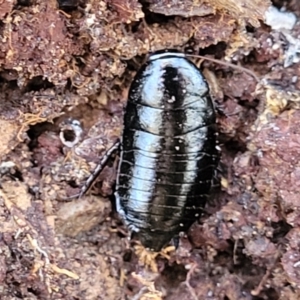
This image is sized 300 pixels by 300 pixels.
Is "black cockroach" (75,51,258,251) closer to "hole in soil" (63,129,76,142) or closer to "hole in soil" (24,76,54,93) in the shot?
"hole in soil" (63,129,76,142)

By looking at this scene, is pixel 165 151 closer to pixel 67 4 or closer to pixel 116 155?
pixel 116 155

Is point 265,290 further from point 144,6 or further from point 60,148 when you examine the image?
point 144,6

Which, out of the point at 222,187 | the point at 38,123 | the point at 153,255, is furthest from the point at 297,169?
the point at 38,123

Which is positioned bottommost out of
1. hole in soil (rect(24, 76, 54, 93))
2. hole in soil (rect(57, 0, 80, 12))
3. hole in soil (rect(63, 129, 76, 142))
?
hole in soil (rect(63, 129, 76, 142))

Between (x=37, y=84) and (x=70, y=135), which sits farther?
(x=70, y=135)

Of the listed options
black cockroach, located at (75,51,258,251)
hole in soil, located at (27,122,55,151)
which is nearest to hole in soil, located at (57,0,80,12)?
black cockroach, located at (75,51,258,251)

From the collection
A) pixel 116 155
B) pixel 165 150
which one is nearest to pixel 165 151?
pixel 165 150
